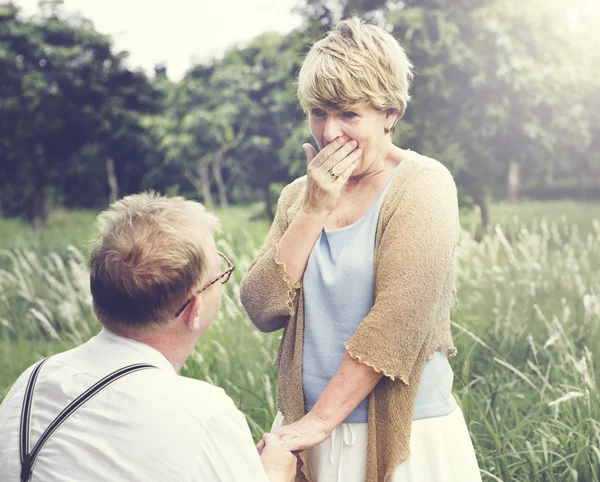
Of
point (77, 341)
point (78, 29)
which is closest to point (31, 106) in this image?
point (78, 29)

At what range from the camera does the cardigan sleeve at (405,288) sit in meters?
2.02

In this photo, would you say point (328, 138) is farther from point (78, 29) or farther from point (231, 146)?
point (78, 29)

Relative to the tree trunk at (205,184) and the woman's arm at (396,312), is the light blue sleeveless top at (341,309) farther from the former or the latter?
the tree trunk at (205,184)

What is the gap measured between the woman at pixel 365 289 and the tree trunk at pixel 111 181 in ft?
73.5

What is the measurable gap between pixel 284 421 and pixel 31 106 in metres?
19.8

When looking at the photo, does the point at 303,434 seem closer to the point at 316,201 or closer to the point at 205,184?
the point at 316,201

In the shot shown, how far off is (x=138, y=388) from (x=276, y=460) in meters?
0.53

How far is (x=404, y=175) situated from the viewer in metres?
2.18

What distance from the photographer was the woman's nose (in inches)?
87.4

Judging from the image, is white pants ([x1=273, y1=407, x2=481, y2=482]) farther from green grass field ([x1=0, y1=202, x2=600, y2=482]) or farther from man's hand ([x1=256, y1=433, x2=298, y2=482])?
green grass field ([x1=0, y1=202, x2=600, y2=482])

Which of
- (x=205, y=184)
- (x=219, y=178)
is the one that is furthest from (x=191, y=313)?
(x=205, y=184)

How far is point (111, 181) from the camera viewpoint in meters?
24.6

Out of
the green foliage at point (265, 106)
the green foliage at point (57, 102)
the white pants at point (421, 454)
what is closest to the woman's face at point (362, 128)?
the white pants at point (421, 454)

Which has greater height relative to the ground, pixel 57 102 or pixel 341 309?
pixel 57 102
